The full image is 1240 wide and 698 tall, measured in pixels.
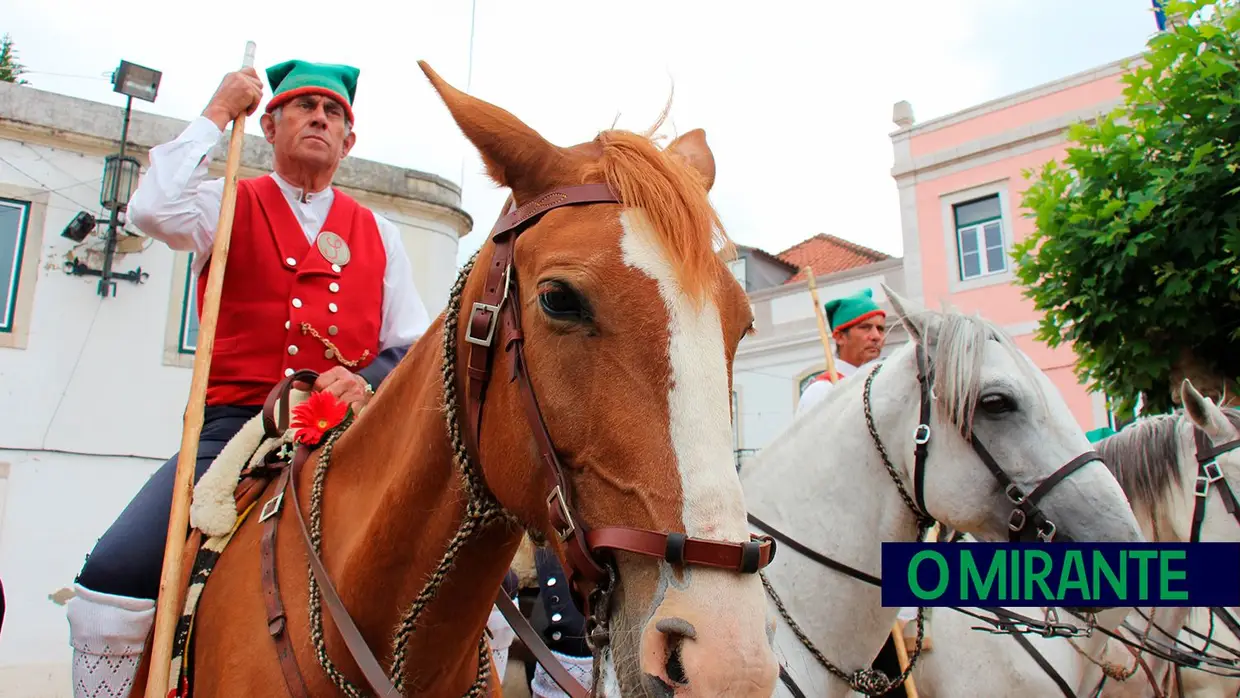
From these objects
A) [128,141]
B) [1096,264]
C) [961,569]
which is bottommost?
[961,569]

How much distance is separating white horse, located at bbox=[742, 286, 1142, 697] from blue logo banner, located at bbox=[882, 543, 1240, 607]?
73 millimetres

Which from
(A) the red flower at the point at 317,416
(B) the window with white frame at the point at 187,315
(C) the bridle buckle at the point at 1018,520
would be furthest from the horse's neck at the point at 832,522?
(B) the window with white frame at the point at 187,315

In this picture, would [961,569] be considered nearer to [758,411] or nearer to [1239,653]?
[1239,653]

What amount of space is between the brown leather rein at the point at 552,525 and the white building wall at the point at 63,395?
8264mm

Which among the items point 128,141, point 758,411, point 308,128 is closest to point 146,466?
point 128,141

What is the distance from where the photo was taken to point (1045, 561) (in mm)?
2965

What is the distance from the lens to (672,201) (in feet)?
5.00

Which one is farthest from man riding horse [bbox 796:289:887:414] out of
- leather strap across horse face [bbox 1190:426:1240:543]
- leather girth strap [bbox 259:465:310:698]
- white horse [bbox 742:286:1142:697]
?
leather girth strap [bbox 259:465:310:698]

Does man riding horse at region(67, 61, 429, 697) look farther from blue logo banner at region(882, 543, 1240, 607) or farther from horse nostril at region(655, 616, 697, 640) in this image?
blue logo banner at region(882, 543, 1240, 607)

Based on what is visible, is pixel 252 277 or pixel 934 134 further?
pixel 934 134

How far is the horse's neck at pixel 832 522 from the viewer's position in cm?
306

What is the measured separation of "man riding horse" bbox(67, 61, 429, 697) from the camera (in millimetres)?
2102

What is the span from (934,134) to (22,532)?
1729cm

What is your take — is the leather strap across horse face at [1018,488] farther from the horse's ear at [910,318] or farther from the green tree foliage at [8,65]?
the green tree foliage at [8,65]
